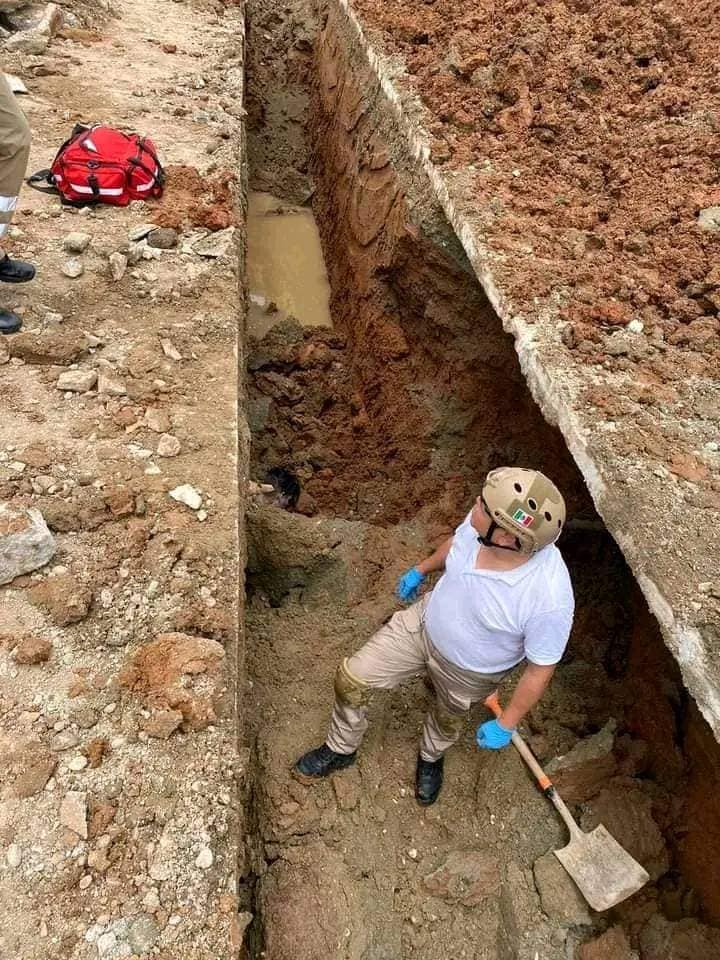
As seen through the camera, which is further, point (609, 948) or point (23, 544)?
point (23, 544)

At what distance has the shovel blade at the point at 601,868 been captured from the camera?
2779 mm

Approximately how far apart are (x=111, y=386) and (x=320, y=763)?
2.25 metres

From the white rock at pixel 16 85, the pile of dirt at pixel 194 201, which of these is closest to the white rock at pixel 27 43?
the white rock at pixel 16 85

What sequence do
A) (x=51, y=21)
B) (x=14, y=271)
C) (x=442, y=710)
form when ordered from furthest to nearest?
1. (x=51, y=21)
2. (x=14, y=271)
3. (x=442, y=710)

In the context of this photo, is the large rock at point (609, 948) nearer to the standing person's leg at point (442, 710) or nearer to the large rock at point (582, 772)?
the large rock at point (582, 772)

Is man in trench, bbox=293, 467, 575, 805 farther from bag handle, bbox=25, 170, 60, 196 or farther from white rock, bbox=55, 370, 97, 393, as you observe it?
bag handle, bbox=25, 170, 60, 196

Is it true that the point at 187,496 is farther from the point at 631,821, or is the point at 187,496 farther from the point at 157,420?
the point at 631,821

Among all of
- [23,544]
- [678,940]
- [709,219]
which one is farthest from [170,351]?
[678,940]

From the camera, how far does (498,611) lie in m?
2.58

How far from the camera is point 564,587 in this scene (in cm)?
251

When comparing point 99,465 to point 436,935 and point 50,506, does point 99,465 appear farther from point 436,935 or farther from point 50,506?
point 436,935

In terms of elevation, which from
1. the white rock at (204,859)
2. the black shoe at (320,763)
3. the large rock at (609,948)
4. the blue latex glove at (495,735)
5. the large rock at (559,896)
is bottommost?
the black shoe at (320,763)

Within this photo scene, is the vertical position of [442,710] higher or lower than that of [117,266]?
lower

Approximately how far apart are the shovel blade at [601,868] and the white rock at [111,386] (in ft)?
10.3
